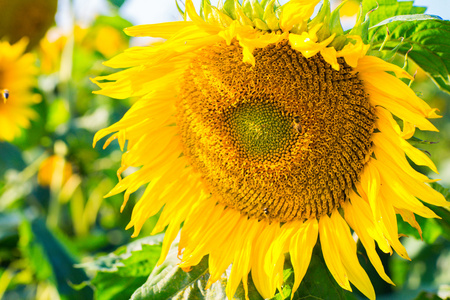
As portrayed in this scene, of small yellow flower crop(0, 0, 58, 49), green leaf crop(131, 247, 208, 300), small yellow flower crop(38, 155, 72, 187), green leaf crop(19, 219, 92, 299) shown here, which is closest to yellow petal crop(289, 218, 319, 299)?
green leaf crop(131, 247, 208, 300)

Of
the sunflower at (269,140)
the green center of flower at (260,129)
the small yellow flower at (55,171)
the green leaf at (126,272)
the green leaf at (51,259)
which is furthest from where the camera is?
the small yellow flower at (55,171)

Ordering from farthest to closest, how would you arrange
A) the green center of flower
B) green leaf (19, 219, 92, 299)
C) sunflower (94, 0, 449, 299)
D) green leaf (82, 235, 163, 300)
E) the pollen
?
1. green leaf (19, 219, 92, 299)
2. green leaf (82, 235, 163, 300)
3. the green center of flower
4. the pollen
5. sunflower (94, 0, 449, 299)

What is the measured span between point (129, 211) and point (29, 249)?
1.07 metres

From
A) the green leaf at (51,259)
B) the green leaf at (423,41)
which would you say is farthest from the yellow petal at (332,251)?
the green leaf at (51,259)

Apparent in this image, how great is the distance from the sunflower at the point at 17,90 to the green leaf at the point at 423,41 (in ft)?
9.84

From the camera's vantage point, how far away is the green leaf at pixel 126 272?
170cm

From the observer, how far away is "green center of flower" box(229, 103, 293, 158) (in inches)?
59.7

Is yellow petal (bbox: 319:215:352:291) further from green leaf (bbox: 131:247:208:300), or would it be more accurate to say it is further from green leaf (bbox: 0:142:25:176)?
green leaf (bbox: 0:142:25:176)

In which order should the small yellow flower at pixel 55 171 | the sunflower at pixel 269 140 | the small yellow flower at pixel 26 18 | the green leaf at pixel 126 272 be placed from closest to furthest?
the sunflower at pixel 269 140, the green leaf at pixel 126 272, the small yellow flower at pixel 26 18, the small yellow flower at pixel 55 171

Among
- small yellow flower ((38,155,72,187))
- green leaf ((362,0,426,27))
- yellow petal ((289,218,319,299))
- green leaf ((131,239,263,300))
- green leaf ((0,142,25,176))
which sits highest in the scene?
green leaf ((362,0,426,27))

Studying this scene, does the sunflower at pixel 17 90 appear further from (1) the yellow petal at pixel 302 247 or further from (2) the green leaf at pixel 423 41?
(2) the green leaf at pixel 423 41

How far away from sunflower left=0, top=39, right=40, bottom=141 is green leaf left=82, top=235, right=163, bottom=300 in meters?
2.31

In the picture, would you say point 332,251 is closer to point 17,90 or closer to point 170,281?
point 170,281

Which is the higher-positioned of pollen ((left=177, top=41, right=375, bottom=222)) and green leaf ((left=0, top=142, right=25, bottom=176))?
pollen ((left=177, top=41, right=375, bottom=222))
